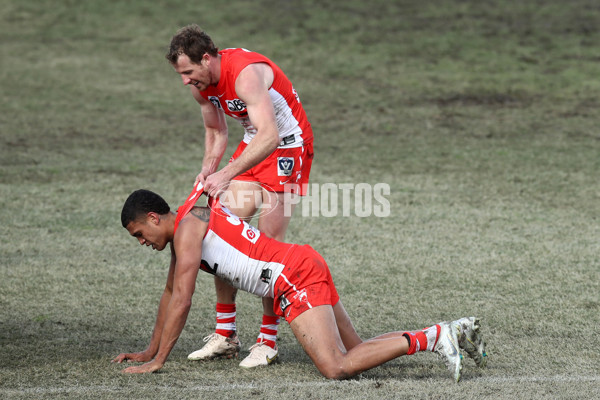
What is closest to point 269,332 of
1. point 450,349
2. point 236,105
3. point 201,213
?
point 201,213

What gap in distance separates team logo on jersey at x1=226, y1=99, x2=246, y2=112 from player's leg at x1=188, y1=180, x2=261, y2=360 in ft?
1.58

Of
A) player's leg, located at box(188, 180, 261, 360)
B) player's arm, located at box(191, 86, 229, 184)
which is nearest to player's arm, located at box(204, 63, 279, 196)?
player's leg, located at box(188, 180, 261, 360)

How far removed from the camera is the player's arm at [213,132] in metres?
5.30

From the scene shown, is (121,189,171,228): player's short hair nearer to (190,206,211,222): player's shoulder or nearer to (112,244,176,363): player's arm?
(190,206,211,222): player's shoulder

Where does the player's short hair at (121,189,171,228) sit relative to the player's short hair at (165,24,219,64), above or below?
below

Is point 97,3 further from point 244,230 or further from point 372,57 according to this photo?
point 244,230

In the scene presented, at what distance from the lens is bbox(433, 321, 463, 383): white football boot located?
14.0 feet

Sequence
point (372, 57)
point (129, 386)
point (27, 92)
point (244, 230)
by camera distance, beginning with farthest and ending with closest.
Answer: point (372, 57) < point (27, 92) < point (244, 230) < point (129, 386)

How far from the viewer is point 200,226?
4.41 meters

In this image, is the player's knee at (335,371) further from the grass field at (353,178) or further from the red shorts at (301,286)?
the red shorts at (301,286)

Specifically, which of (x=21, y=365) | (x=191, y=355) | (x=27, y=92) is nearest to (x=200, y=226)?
(x=191, y=355)

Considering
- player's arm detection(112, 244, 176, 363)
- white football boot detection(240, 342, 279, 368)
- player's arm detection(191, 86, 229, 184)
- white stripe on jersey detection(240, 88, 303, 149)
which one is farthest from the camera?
player's arm detection(191, 86, 229, 184)

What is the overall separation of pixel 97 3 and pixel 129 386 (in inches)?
684

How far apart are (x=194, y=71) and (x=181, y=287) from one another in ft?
4.27
